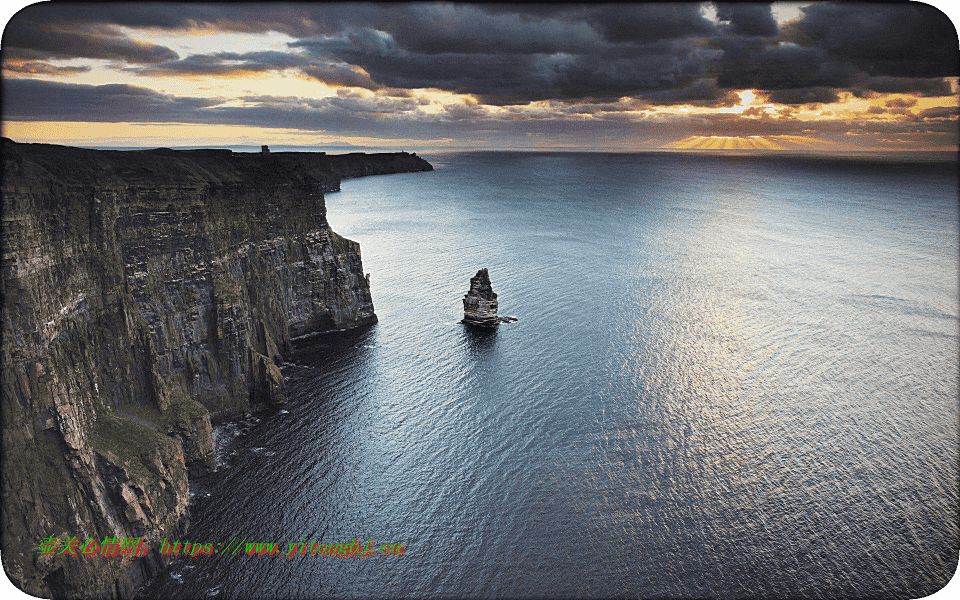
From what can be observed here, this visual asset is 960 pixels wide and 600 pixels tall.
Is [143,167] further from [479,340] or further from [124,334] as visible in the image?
[479,340]

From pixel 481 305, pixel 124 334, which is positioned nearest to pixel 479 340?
pixel 481 305

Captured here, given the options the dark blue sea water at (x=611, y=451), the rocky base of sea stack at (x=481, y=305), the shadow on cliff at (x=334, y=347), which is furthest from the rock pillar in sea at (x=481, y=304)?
the shadow on cliff at (x=334, y=347)

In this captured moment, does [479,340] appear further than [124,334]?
Yes

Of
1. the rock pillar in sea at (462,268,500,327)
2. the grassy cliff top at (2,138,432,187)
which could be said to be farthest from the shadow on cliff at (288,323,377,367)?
the grassy cliff top at (2,138,432,187)

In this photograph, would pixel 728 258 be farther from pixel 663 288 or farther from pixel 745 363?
pixel 745 363

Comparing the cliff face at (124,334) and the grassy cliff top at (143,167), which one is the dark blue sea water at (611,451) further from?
the grassy cliff top at (143,167)
